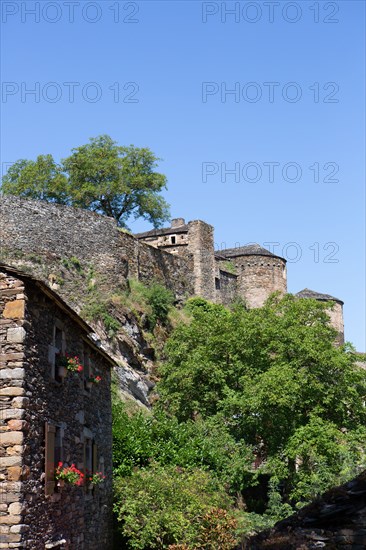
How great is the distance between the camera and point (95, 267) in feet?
117

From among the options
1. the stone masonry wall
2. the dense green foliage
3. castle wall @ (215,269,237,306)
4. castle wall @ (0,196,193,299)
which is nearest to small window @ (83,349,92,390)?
the stone masonry wall

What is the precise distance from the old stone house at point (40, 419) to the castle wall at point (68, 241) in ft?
57.9

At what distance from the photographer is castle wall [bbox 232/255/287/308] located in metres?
52.0

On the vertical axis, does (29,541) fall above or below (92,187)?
below

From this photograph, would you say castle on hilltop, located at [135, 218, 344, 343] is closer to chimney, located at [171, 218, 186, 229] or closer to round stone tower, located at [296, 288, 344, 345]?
chimney, located at [171, 218, 186, 229]

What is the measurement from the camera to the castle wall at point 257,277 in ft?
171

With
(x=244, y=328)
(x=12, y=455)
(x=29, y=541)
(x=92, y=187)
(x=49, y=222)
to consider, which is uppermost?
(x=92, y=187)

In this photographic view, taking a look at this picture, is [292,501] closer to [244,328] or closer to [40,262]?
[244,328]

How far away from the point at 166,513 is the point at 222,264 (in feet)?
117

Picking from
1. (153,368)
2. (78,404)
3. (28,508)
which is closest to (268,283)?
(153,368)

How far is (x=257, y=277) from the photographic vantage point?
173 ft

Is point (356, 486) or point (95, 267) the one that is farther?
point (95, 267)

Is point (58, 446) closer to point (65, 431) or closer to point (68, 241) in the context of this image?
point (65, 431)

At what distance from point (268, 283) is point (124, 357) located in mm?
22595
